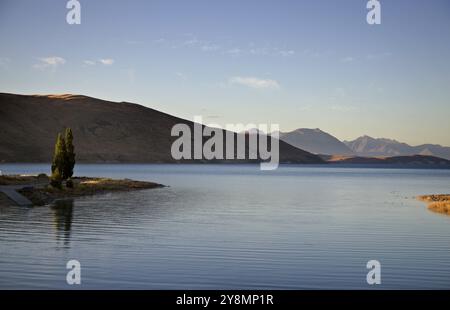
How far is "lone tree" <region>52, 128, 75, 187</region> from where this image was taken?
70.4m

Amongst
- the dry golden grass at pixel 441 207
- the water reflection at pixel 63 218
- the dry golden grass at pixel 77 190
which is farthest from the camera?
A: the dry golden grass at pixel 77 190

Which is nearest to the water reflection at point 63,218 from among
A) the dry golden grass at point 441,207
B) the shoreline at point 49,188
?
the shoreline at point 49,188

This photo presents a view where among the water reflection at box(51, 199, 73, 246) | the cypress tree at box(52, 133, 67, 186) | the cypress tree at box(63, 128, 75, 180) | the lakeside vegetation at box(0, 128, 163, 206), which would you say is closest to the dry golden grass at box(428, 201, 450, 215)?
the water reflection at box(51, 199, 73, 246)

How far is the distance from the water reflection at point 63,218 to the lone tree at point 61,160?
8.00 meters

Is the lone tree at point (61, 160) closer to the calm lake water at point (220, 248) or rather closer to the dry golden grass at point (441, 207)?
the calm lake water at point (220, 248)

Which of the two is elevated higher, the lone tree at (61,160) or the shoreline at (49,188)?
the lone tree at (61,160)

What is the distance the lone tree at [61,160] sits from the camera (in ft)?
231

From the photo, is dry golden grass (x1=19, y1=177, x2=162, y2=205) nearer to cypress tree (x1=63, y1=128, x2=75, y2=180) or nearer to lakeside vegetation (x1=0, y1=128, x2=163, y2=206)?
lakeside vegetation (x1=0, y1=128, x2=163, y2=206)

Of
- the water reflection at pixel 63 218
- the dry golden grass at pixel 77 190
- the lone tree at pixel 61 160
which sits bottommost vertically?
the water reflection at pixel 63 218

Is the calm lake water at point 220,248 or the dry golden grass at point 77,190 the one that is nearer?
the calm lake water at point 220,248

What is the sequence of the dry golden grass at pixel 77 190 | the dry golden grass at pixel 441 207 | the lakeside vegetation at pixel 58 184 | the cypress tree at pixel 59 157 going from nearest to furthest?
1. the dry golden grass at pixel 441 207
2. the dry golden grass at pixel 77 190
3. the lakeside vegetation at pixel 58 184
4. the cypress tree at pixel 59 157
